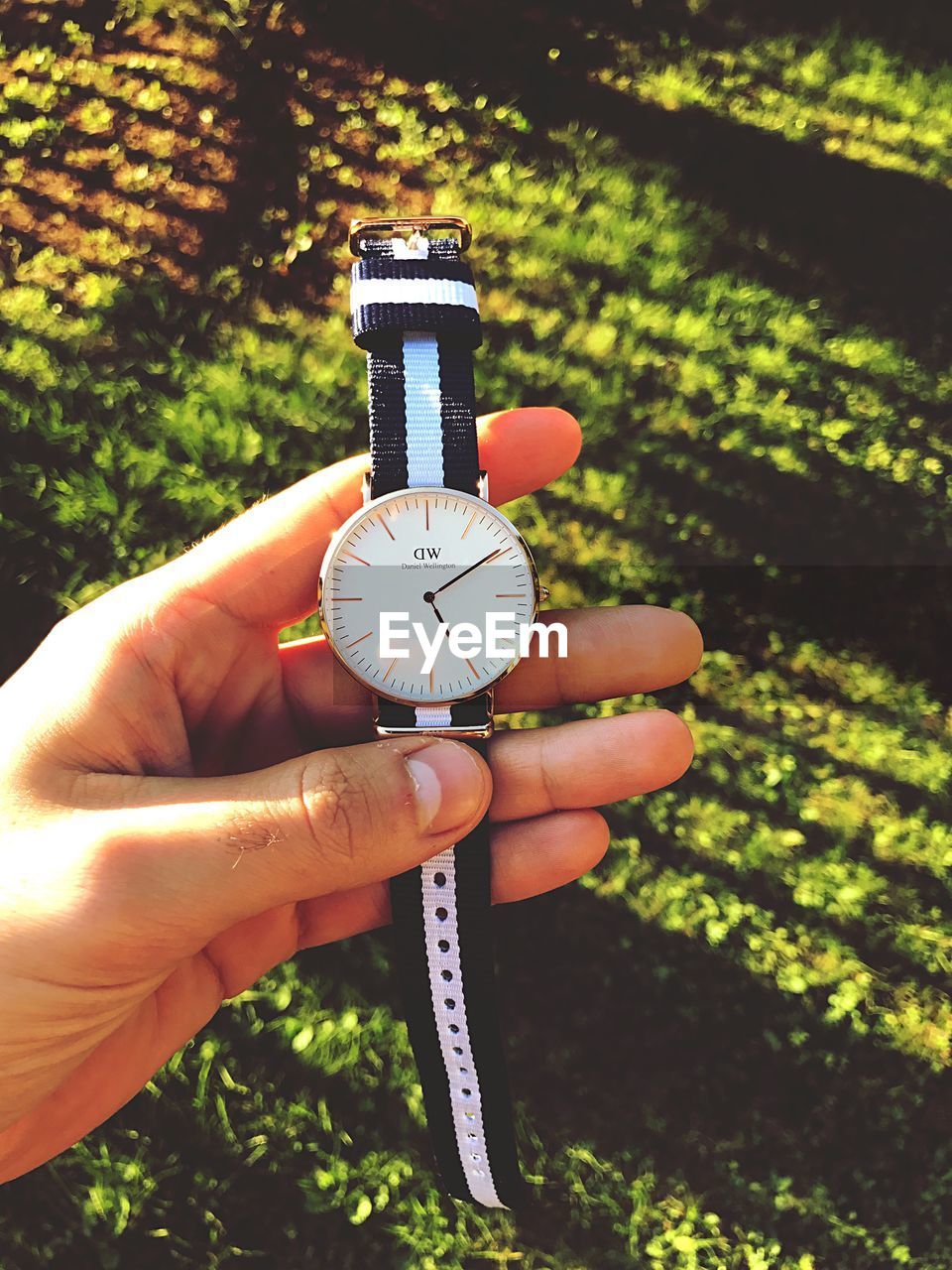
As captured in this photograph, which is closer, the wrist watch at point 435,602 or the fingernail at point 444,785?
the fingernail at point 444,785

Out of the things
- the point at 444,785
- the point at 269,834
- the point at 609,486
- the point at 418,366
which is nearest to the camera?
the point at 269,834

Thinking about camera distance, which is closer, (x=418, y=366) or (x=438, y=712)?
(x=438, y=712)

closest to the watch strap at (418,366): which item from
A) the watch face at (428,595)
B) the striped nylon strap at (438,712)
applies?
the striped nylon strap at (438,712)

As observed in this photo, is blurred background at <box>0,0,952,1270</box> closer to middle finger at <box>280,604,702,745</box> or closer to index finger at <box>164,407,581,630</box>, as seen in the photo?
middle finger at <box>280,604,702,745</box>

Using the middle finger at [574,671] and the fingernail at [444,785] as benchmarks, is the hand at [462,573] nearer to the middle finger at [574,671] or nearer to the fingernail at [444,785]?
the middle finger at [574,671]

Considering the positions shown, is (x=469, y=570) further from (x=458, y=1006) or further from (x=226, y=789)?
(x=458, y=1006)

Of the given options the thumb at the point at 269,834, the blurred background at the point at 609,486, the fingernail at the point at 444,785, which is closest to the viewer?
the thumb at the point at 269,834

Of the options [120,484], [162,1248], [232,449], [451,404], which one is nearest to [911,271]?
[451,404]

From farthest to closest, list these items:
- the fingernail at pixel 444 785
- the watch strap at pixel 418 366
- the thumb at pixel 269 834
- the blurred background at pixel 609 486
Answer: the blurred background at pixel 609 486, the watch strap at pixel 418 366, the fingernail at pixel 444 785, the thumb at pixel 269 834

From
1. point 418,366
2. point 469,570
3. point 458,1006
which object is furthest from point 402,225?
point 458,1006
